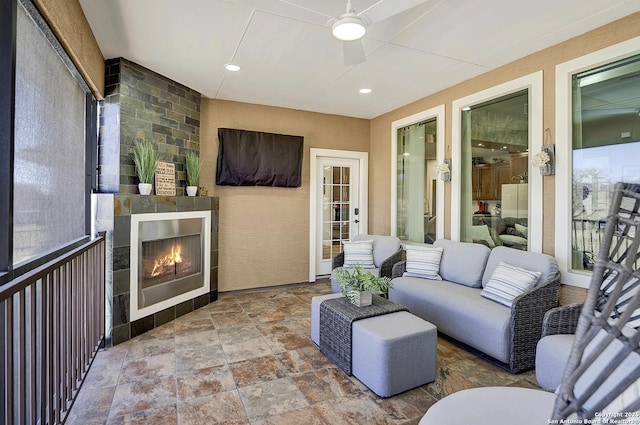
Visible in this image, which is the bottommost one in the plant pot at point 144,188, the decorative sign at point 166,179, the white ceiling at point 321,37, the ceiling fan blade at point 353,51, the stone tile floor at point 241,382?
the stone tile floor at point 241,382

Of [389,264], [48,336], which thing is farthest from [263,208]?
[48,336]

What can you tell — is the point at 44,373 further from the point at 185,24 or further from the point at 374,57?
the point at 374,57

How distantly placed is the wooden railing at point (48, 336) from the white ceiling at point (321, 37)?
184 cm

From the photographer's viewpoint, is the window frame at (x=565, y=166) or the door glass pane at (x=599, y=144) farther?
the window frame at (x=565, y=166)

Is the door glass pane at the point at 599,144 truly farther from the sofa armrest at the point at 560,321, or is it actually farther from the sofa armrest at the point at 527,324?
the sofa armrest at the point at 560,321

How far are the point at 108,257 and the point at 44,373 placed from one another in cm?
145

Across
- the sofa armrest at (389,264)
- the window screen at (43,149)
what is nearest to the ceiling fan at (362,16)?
the window screen at (43,149)

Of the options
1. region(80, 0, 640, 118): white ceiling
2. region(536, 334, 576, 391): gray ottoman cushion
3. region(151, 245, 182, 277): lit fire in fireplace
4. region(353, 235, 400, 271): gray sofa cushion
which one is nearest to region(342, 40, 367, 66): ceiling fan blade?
region(80, 0, 640, 118): white ceiling

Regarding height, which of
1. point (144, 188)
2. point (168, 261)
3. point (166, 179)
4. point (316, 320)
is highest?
point (166, 179)

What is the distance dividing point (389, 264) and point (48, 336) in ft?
11.2

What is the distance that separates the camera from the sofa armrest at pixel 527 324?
2.52 m

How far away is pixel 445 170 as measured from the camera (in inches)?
163

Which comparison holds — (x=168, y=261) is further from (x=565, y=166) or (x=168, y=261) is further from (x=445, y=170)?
(x=565, y=166)

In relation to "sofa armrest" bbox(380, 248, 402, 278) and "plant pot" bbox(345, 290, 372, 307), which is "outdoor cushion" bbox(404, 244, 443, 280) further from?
"plant pot" bbox(345, 290, 372, 307)
